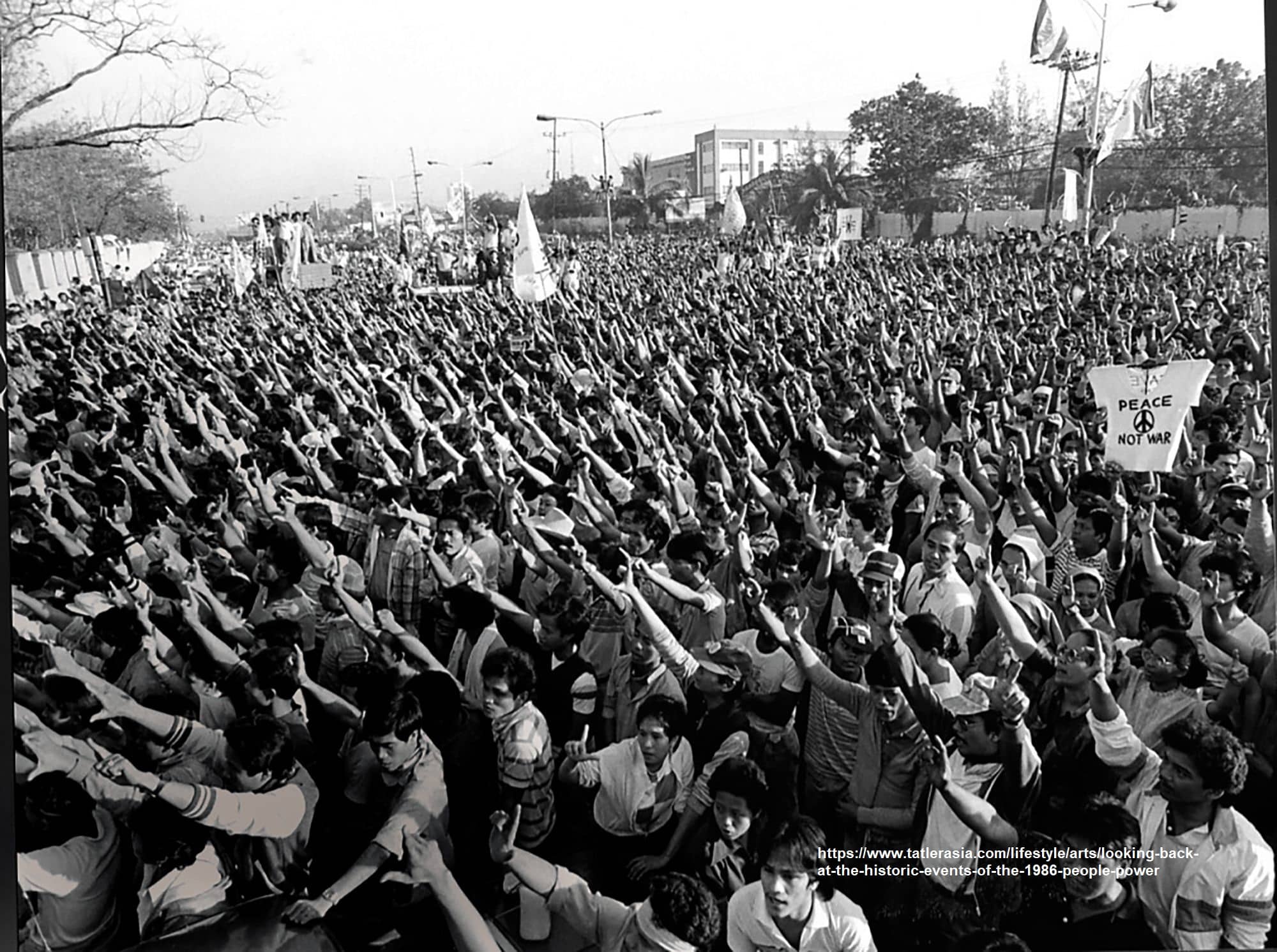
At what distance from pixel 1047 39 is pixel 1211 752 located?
246cm

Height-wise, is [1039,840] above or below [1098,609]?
below

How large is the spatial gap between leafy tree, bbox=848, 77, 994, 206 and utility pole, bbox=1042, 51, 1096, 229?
0.87 ft

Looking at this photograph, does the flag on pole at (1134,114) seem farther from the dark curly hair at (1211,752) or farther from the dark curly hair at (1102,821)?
the dark curly hair at (1102,821)

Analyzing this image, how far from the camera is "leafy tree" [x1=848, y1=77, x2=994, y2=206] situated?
13.0 ft

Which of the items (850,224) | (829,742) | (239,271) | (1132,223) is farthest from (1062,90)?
(239,271)

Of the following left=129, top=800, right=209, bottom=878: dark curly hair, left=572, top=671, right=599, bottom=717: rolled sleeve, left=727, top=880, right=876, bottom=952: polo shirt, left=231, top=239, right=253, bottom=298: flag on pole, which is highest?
left=231, top=239, right=253, bottom=298: flag on pole

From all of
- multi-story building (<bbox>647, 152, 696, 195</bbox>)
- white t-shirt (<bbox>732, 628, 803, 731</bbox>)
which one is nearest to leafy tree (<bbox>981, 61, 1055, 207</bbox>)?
multi-story building (<bbox>647, 152, 696, 195</bbox>)

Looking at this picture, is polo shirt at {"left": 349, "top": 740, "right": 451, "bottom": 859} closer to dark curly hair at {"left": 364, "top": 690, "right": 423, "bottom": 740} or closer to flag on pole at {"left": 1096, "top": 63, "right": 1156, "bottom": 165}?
dark curly hair at {"left": 364, "top": 690, "right": 423, "bottom": 740}

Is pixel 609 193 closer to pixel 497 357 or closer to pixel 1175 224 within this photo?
pixel 497 357

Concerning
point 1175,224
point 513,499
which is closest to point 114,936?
point 513,499

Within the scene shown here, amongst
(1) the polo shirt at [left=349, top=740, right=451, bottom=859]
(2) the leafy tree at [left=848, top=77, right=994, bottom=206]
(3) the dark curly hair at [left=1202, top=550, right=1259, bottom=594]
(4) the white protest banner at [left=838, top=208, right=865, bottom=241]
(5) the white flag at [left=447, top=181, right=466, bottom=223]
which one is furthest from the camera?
(4) the white protest banner at [left=838, top=208, right=865, bottom=241]

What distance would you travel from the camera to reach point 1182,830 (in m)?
3.26

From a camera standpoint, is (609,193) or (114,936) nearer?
(114,936)

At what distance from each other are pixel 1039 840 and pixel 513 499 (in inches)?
91.2
